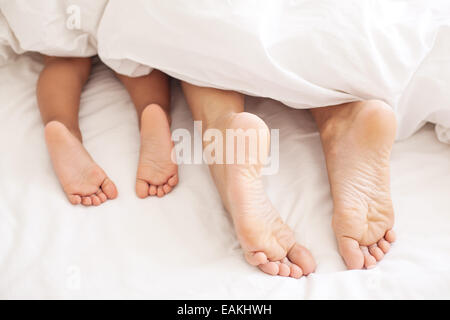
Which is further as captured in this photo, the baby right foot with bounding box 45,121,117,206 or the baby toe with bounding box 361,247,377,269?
the baby right foot with bounding box 45,121,117,206

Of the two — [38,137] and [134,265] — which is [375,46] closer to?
[134,265]

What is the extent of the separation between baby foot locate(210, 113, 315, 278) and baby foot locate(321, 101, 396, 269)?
75 mm

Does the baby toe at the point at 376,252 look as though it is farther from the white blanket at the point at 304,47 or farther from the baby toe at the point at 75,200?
the baby toe at the point at 75,200

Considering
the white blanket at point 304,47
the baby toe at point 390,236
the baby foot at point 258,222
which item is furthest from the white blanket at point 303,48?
the baby toe at point 390,236

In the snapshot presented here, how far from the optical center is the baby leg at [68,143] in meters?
0.84

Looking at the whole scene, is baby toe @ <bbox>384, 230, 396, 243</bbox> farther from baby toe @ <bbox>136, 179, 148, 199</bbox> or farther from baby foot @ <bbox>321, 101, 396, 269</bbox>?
baby toe @ <bbox>136, 179, 148, 199</bbox>

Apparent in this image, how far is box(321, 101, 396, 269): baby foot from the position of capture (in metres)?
0.75

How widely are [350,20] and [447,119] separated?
0.26 m

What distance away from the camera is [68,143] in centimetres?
87

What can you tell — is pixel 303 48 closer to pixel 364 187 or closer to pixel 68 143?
pixel 364 187

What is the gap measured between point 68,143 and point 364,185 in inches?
21.2

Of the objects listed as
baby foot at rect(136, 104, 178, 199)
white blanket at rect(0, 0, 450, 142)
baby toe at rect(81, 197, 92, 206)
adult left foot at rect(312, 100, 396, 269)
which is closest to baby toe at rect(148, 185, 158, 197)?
baby foot at rect(136, 104, 178, 199)

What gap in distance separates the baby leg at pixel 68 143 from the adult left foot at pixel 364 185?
40 cm
